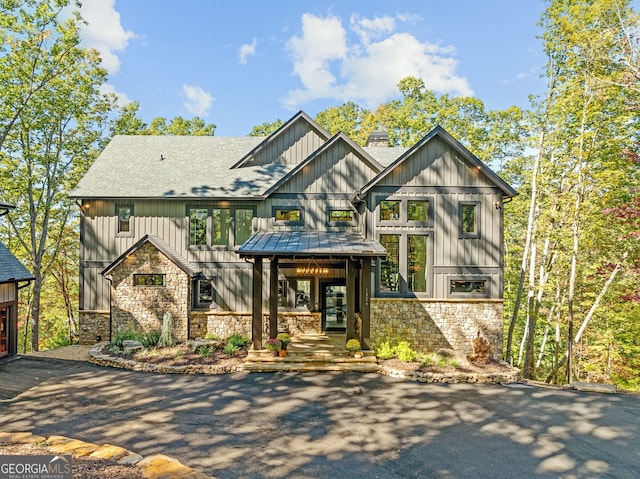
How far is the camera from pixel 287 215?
14438 millimetres

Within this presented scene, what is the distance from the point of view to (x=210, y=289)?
1430 centimetres

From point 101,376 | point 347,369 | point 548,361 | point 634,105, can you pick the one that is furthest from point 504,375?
point 548,361

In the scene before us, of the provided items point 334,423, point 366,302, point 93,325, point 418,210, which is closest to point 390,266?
point 366,302

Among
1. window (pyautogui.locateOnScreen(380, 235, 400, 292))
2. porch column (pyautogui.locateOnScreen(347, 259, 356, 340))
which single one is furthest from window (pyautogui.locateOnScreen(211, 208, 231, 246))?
window (pyautogui.locateOnScreen(380, 235, 400, 292))

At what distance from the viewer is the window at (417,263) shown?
1266 cm

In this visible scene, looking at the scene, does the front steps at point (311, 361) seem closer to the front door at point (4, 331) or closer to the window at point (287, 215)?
the window at point (287, 215)

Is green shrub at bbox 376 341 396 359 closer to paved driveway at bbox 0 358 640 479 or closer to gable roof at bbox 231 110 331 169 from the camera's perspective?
paved driveway at bbox 0 358 640 479

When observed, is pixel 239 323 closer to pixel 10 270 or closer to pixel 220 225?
pixel 220 225

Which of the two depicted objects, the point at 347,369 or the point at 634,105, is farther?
the point at 634,105

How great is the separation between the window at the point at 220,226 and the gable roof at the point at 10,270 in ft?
21.6

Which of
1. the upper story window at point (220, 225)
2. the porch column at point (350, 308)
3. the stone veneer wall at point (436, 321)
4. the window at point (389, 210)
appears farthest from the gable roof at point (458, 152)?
the upper story window at point (220, 225)

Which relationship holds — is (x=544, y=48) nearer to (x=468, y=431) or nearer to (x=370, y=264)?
(x=370, y=264)

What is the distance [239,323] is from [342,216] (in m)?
6.15

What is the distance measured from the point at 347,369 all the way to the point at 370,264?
3.46 meters
